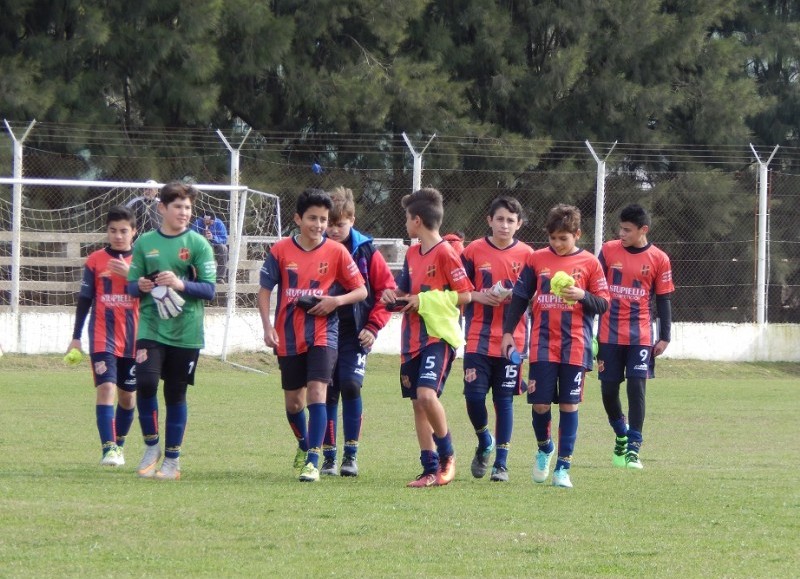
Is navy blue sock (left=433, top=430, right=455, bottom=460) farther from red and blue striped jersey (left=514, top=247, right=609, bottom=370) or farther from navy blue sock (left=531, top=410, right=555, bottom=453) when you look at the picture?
red and blue striped jersey (left=514, top=247, right=609, bottom=370)

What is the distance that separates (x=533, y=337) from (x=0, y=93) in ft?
53.8

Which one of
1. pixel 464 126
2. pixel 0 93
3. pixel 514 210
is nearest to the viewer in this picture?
pixel 514 210

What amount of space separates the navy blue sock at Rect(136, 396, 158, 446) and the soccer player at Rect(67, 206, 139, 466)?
804 millimetres

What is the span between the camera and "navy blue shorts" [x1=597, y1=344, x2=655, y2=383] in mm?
10211

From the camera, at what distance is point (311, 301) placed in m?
8.12

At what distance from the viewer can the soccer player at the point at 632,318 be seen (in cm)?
1020

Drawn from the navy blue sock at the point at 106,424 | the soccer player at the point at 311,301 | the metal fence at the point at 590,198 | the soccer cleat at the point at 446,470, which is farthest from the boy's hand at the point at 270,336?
the metal fence at the point at 590,198

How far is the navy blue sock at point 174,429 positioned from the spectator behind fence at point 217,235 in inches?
452

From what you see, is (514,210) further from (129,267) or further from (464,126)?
(464,126)

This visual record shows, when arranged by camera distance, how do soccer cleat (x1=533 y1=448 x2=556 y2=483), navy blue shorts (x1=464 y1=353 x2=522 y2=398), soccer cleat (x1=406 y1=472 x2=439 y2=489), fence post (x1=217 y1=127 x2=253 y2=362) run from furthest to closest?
fence post (x1=217 y1=127 x2=253 y2=362), navy blue shorts (x1=464 y1=353 x2=522 y2=398), soccer cleat (x1=533 y1=448 x2=556 y2=483), soccer cleat (x1=406 y1=472 x2=439 y2=489)

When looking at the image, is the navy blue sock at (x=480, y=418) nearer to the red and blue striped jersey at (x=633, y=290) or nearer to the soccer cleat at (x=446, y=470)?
the soccer cleat at (x=446, y=470)

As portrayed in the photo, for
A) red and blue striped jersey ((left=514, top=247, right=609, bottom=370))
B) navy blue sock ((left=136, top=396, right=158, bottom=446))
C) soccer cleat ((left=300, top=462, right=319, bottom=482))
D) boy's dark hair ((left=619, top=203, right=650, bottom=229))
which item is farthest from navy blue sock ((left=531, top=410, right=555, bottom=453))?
navy blue sock ((left=136, top=396, right=158, bottom=446))

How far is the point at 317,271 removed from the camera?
826cm

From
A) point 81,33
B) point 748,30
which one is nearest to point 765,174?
point 748,30
